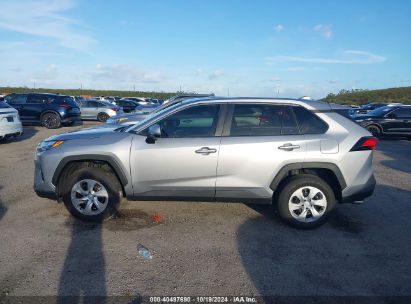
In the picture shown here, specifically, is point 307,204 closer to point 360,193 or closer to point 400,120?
point 360,193

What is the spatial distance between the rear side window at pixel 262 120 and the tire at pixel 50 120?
13.3 metres

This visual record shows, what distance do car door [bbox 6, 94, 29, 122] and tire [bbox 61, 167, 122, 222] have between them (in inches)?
508

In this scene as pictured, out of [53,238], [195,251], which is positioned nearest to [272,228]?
[195,251]

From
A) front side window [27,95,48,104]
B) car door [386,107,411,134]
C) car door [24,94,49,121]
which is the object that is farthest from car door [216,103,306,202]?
front side window [27,95,48,104]

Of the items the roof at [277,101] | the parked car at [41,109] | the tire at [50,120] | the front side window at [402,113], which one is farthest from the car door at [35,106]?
the front side window at [402,113]

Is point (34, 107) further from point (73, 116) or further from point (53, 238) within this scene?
point (53, 238)

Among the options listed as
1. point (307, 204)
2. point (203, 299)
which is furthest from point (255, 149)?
point (203, 299)

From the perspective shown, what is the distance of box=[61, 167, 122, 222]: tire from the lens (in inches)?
169

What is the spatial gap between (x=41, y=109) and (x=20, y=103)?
1.01 meters

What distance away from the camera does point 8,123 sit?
9.88 metres

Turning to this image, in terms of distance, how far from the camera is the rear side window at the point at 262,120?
166 inches

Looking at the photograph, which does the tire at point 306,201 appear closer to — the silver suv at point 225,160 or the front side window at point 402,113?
the silver suv at point 225,160

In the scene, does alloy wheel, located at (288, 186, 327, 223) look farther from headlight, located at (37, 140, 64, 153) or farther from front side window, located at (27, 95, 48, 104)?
front side window, located at (27, 95, 48, 104)

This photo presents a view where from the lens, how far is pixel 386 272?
3.35m
